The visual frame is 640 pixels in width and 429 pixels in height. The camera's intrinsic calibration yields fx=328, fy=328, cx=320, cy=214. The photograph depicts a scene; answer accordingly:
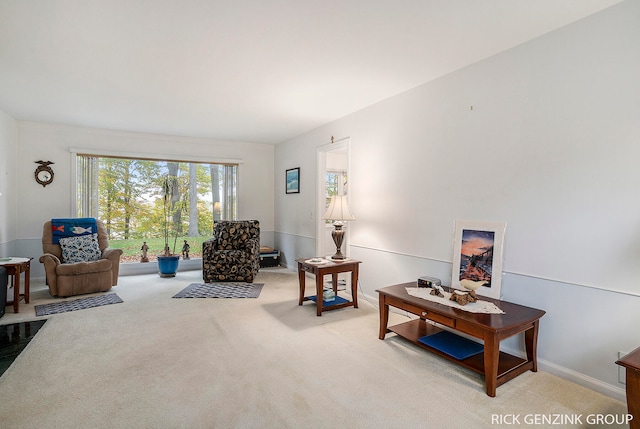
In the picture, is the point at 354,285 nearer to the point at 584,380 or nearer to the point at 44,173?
the point at 584,380

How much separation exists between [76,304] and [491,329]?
14.5 ft

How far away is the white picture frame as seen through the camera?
2.67 meters

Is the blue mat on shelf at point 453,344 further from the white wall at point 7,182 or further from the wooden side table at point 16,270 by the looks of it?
the white wall at point 7,182

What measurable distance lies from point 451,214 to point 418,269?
69cm

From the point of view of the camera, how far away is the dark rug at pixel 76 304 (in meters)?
3.70

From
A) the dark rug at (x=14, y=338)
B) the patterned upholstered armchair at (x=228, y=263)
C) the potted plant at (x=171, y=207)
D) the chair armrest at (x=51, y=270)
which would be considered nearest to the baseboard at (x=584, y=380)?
the patterned upholstered armchair at (x=228, y=263)

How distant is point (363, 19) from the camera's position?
2.21m

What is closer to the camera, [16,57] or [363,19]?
[363,19]

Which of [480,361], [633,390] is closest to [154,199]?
[480,361]

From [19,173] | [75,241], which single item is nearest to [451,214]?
[75,241]

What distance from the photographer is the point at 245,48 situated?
2631mm

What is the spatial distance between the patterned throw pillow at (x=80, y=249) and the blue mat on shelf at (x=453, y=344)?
176 inches

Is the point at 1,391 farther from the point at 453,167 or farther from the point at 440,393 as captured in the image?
the point at 453,167

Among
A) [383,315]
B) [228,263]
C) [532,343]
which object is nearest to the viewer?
[532,343]
